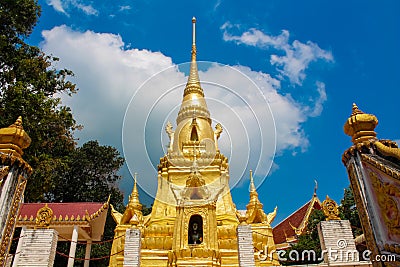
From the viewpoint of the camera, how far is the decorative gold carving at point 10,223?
14.4 feet

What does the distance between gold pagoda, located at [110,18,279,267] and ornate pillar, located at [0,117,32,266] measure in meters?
4.84

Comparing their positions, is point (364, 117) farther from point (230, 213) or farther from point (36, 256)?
point (230, 213)

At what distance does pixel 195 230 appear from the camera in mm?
13305

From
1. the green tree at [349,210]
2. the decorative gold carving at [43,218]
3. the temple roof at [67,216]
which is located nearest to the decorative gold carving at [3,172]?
the decorative gold carving at [43,218]

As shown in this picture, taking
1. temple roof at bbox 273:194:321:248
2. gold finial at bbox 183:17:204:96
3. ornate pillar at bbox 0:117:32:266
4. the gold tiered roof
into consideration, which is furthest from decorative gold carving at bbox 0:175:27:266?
gold finial at bbox 183:17:204:96

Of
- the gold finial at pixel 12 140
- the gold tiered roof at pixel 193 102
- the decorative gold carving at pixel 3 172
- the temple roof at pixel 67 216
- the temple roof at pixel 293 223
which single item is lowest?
the decorative gold carving at pixel 3 172

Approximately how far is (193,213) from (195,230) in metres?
0.74

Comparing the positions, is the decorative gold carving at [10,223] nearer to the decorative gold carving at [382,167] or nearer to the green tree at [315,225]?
the decorative gold carving at [382,167]

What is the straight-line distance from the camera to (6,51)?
14023 mm

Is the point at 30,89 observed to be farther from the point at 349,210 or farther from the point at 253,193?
the point at 349,210

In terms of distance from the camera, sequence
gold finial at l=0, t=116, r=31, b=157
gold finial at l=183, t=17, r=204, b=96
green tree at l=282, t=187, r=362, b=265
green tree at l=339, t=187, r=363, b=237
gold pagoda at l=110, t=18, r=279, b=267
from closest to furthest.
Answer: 1. gold finial at l=0, t=116, r=31, b=157
2. gold pagoda at l=110, t=18, r=279, b=267
3. green tree at l=282, t=187, r=362, b=265
4. green tree at l=339, t=187, r=363, b=237
5. gold finial at l=183, t=17, r=204, b=96

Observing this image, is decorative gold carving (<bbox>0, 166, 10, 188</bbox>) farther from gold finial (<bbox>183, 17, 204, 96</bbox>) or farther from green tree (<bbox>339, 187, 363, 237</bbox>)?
gold finial (<bbox>183, 17, 204, 96</bbox>)

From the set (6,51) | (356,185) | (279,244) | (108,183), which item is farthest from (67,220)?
(108,183)

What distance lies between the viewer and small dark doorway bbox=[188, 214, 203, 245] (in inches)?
516
